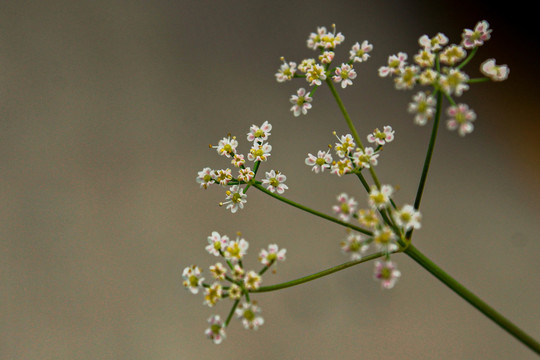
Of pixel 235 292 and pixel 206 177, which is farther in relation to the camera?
pixel 206 177

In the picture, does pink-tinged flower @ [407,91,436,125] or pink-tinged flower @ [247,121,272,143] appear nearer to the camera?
pink-tinged flower @ [407,91,436,125]

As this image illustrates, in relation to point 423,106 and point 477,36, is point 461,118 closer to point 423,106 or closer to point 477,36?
point 423,106

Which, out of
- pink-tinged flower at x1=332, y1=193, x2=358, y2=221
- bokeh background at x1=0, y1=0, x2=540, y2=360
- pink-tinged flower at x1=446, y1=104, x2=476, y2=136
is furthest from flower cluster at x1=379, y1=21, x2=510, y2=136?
bokeh background at x1=0, y1=0, x2=540, y2=360

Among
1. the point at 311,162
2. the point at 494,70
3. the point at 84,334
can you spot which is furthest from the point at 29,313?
the point at 494,70

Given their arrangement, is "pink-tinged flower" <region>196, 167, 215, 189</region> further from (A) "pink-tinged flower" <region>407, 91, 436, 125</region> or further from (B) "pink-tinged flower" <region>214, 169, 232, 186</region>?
(A) "pink-tinged flower" <region>407, 91, 436, 125</region>

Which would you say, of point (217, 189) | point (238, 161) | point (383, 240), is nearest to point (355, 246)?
point (383, 240)

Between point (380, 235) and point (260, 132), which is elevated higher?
point (260, 132)

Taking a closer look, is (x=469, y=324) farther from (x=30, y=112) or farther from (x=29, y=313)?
(x=30, y=112)
